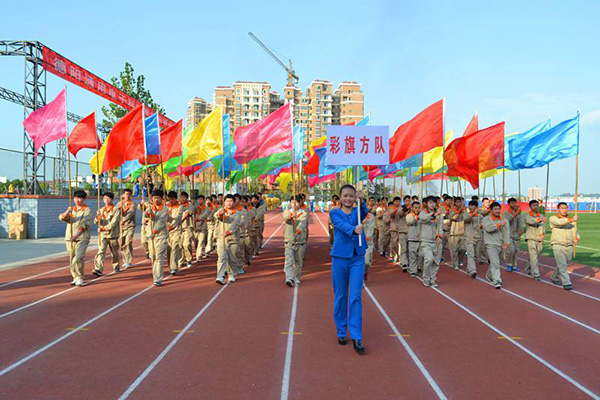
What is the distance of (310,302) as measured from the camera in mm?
6688

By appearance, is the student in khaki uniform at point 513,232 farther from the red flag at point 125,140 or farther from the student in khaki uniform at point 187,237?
the red flag at point 125,140

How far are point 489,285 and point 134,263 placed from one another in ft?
27.5

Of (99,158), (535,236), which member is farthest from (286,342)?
(99,158)

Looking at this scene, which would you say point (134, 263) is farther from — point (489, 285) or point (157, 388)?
point (489, 285)

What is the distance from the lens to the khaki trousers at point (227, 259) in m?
8.20

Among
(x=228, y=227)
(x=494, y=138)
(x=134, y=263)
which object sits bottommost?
(x=134, y=263)

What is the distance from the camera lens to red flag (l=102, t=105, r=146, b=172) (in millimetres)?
9357

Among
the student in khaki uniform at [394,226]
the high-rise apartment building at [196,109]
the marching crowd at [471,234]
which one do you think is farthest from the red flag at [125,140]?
the high-rise apartment building at [196,109]

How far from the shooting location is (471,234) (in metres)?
9.59

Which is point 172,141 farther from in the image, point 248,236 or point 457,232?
point 457,232

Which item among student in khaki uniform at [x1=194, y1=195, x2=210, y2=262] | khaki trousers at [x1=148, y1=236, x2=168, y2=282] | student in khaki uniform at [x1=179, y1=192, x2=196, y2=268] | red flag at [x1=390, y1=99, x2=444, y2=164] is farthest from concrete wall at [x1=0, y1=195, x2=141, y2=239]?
red flag at [x1=390, y1=99, x2=444, y2=164]

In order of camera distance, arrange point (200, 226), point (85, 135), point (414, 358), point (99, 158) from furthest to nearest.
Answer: point (99, 158)
point (200, 226)
point (85, 135)
point (414, 358)

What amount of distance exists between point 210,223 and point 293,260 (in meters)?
4.44

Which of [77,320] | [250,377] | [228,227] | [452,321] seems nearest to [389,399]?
[250,377]
